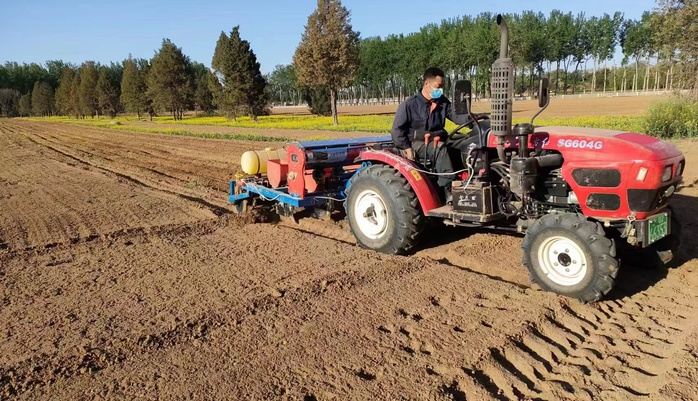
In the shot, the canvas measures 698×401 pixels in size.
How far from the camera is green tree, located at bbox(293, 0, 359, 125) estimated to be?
35.0 meters

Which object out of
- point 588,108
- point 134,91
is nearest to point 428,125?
point 588,108

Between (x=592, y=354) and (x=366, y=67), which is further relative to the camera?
(x=366, y=67)

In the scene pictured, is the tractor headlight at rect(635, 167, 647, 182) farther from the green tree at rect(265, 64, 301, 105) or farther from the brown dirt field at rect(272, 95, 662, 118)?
the green tree at rect(265, 64, 301, 105)

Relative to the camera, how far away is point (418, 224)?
5.11 metres

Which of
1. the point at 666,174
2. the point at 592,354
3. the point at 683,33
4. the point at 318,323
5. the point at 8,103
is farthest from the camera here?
the point at 8,103

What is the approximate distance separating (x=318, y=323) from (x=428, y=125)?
249 centimetres

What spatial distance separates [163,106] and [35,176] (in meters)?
38.8

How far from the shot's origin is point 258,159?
7.17 metres

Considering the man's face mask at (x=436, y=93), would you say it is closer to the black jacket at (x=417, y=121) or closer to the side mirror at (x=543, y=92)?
the black jacket at (x=417, y=121)

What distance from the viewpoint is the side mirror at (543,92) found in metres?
3.79

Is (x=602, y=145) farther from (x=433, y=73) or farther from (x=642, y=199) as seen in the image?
(x=433, y=73)

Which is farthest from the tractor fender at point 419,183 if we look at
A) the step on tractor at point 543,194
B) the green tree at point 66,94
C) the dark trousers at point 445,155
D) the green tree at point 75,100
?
the green tree at point 66,94

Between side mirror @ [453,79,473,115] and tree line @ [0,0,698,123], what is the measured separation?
11647 mm

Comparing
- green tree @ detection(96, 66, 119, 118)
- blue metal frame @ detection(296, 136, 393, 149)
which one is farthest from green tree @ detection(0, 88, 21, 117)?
blue metal frame @ detection(296, 136, 393, 149)
